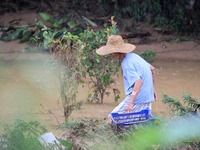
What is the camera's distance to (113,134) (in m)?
3.04

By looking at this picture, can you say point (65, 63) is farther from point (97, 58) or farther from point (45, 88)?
point (45, 88)

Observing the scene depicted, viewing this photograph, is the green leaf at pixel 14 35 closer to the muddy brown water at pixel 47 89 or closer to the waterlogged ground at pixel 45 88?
the waterlogged ground at pixel 45 88

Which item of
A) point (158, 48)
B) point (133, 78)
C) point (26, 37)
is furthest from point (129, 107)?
point (26, 37)

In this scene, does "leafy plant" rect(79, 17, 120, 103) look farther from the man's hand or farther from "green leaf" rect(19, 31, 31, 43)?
"green leaf" rect(19, 31, 31, 43)

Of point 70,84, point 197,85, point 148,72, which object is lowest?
point 197,85

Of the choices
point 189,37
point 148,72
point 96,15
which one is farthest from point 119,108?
point 96,15

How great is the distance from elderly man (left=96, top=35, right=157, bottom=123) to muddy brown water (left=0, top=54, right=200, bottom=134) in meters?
1.22

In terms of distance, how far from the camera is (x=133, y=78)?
11.2ft

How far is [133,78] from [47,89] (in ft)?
12.9

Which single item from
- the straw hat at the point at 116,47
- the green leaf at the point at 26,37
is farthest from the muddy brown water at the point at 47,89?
the straw hat at the point at 116,47

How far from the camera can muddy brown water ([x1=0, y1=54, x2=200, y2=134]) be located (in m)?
5.29

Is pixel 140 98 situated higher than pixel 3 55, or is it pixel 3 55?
pixel 140 98

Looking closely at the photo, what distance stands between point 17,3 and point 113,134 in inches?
476

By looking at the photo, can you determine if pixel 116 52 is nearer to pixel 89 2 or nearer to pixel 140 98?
pixel 140 98
